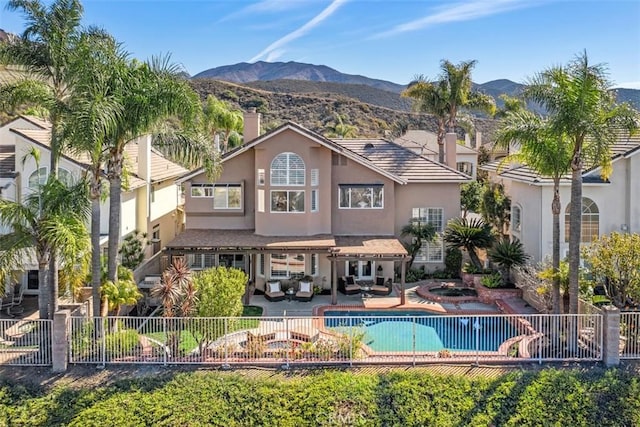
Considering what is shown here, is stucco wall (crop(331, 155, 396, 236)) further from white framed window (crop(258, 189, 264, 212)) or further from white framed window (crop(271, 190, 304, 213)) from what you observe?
white framed window (crop(258, 189, 264, 212))

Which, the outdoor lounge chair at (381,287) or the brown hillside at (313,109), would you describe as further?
the brown hillside at (313,109)

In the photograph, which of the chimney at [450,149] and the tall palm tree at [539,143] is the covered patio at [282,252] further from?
the chimney at [450,149]

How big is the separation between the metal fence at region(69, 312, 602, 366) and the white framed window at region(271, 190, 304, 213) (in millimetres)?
9780

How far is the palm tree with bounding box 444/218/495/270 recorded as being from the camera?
2709 centimetres

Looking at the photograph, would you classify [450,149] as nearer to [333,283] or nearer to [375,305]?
[375,305]

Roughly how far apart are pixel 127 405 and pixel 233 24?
91.5 feet

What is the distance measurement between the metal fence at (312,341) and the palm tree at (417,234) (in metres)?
10.8

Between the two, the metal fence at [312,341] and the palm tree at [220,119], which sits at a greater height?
the palm tree at [220,119]

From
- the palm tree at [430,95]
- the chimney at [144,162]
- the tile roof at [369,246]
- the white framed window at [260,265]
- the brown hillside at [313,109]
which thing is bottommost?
the white framed window at [260,265]

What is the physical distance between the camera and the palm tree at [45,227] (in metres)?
16.1

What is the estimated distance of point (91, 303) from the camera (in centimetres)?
1841

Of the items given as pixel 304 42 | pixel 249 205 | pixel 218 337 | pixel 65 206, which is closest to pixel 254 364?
pixel 218 337

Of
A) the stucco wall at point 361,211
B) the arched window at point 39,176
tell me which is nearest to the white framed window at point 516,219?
the stucco wall at point 361,211

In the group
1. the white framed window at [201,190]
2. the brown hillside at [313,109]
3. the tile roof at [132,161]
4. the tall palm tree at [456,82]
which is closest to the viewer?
the tile roof at [132,161]
